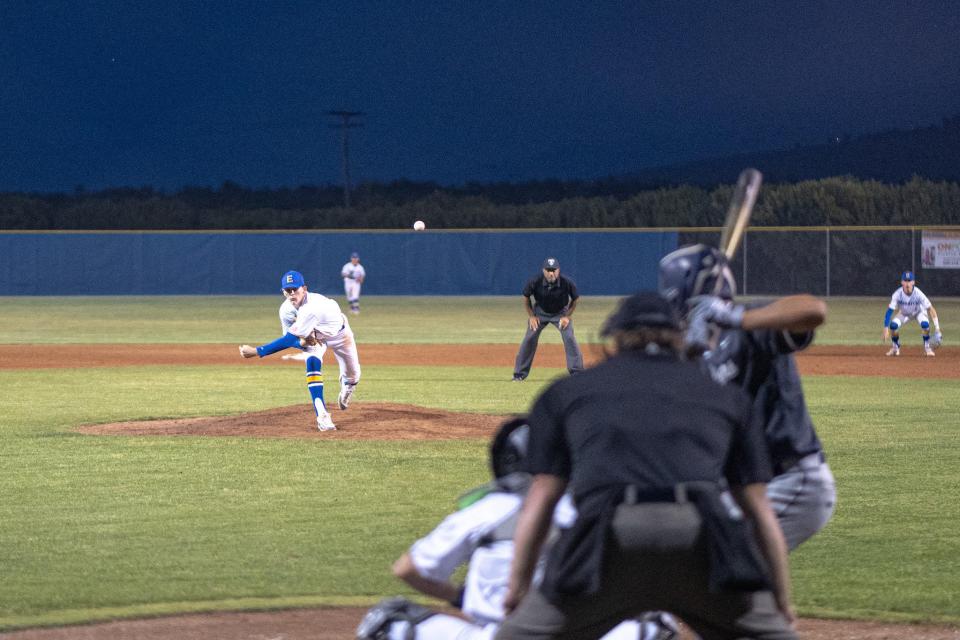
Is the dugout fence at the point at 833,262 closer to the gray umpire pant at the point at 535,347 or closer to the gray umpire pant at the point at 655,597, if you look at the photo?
the gray umpire pant at the point at 535,347

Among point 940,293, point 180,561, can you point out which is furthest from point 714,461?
point 940,293

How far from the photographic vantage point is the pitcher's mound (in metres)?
14.5

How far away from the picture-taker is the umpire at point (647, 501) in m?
3.82

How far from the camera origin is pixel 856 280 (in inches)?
1786

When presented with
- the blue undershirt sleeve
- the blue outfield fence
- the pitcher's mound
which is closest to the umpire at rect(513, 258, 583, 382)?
the pitcher's mound

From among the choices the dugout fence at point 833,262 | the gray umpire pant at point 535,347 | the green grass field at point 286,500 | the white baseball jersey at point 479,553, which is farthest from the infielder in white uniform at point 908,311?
the white baseball jersey at point 479,553

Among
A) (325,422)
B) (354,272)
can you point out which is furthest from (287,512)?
(354,272)

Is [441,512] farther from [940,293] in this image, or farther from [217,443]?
[940,293]

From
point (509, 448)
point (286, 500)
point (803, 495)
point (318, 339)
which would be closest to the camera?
point (509, 448)

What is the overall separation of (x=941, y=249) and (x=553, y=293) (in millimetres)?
26566

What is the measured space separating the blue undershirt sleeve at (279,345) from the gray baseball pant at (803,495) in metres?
9.25

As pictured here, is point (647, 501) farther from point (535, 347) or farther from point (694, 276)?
point (535, 347)

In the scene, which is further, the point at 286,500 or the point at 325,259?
the point at 325,259

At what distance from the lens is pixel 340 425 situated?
14.9 meters
